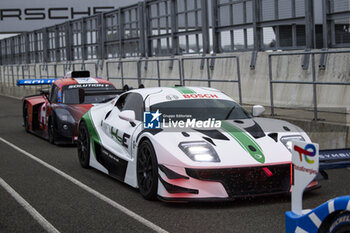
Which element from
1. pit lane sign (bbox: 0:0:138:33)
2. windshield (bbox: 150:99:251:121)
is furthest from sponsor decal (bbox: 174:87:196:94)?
pit lane sign (bbox: 0:0:138:33)

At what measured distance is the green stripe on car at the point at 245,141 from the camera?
694cm

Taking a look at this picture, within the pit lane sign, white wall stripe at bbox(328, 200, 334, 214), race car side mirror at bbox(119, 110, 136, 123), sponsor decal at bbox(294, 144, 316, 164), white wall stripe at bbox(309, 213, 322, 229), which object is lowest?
white wall stripe at bbox(309, 213, 322, 229)

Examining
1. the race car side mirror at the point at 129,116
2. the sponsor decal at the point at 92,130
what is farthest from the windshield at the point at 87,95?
the race car side mirror at the point at 129,116

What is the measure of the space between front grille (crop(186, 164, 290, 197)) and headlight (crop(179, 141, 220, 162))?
16 centimetres

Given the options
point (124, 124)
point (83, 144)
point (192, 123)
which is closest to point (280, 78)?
point (83, 144)

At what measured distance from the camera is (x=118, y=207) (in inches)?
278

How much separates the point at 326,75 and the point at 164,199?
6.29m

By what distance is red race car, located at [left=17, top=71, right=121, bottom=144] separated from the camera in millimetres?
13008

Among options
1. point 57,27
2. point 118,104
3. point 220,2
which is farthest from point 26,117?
point 57,27

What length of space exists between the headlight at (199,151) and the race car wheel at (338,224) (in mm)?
2865

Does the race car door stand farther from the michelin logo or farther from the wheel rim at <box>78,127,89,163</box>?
the wheel rim at <box>78,127,89,163</box>

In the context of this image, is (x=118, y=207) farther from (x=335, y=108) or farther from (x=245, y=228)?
(x=335, y=108)

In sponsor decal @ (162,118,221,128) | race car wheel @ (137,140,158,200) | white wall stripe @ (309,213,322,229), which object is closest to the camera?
white wall stripe @ (309,213,322,229)

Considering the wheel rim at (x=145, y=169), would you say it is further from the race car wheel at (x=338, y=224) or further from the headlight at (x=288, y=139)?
the race car wheel at (x=338, y=224)
